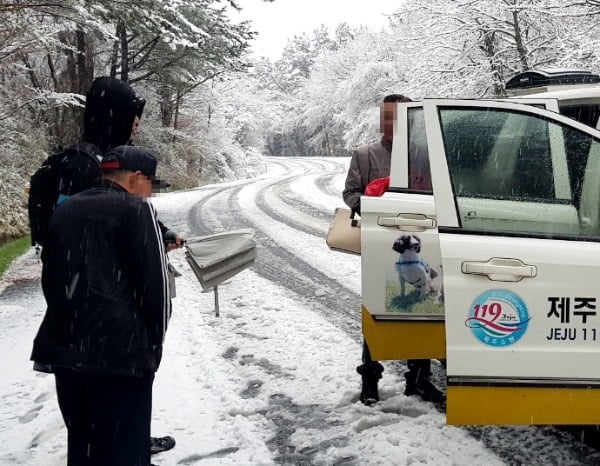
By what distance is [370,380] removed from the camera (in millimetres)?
4105

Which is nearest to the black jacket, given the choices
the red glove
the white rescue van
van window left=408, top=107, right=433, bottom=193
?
the white rescue van

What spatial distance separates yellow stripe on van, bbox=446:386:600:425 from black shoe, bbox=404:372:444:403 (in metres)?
1.41

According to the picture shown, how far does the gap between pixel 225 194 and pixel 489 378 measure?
1937 centimetres

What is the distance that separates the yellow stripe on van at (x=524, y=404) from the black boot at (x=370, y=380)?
4.41ft

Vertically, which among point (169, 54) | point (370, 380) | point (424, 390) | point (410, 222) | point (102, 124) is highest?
point (169, 54)

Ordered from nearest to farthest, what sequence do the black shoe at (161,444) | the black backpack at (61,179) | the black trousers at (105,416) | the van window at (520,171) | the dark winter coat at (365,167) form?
the black trousers at (105,416) → the van window at (520,171) → the black backpack at (61,179) → the black shoe at (161,444) → the dark winter coat at (365,167)

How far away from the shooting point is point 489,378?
8.84 feet

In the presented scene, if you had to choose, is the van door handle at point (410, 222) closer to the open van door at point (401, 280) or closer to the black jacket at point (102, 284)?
the open van door at point (401, 280)

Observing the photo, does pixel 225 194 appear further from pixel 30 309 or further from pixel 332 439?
pixel 332 439

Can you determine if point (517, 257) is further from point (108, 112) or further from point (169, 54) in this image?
point (169, 54)

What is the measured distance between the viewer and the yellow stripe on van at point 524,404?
106 inches

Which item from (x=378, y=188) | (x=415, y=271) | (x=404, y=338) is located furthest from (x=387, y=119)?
(x=404, y=338)

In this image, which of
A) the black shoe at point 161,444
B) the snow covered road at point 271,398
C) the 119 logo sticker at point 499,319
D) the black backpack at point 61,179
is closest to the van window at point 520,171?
the 119 logo sticker at point 499,319

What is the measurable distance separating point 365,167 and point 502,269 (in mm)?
2012
